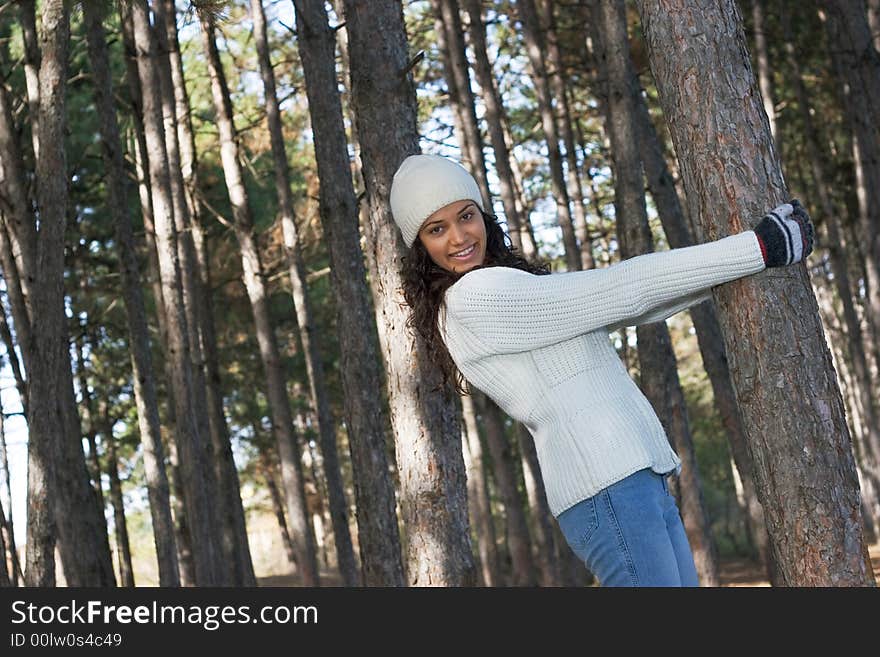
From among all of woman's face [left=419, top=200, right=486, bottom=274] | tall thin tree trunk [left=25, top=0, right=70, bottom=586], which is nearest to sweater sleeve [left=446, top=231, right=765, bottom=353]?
woman's face [left=419, top=200, right=486, bottom=274]

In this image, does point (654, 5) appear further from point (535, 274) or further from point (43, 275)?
point (43, 275)

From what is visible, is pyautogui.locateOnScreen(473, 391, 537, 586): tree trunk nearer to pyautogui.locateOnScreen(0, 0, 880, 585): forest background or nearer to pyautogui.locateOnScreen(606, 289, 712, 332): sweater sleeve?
pyautogui.locateOnScreen(0, 0, 880, 585): forest background

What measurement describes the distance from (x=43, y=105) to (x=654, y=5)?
19.3ft

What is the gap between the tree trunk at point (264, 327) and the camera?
44.1 feet

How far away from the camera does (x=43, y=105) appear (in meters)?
8.18

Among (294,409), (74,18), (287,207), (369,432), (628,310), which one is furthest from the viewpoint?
(294,409)

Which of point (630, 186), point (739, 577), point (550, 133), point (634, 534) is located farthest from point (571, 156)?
point (634, 534)

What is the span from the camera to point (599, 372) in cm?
311

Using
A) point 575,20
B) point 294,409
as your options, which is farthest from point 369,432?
point 294,409

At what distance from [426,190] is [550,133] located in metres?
10.9

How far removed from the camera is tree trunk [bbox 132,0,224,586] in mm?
11453

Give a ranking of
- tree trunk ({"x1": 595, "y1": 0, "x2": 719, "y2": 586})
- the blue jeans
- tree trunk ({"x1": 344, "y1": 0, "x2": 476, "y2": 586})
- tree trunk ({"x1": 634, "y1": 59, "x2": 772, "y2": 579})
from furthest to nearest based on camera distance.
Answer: tree trunk ({"x1": 634, "y1": 59, "x2": 772, "y2": 579}), tree trunk ({"x1": 595, "y1": 0, "x2": 719, "y2": 586}), tree trunk ({"x1": 344, "y1": 0, "x2": 476, "y2": 586}), the blue jeans

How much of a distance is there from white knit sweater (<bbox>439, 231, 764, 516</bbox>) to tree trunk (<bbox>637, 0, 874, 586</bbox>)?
8.2 inches

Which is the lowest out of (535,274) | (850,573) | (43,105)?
(850,573)
